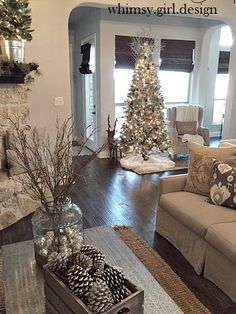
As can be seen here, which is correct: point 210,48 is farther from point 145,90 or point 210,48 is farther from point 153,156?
point 153,156

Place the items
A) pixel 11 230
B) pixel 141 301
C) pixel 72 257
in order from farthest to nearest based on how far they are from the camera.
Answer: pixel 11 230, pixel 72 257, pixel 141 301

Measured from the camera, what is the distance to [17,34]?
3.37m

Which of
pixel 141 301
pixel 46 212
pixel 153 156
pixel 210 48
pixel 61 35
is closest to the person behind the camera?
pixel 141 301

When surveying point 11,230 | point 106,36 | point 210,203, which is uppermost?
point 106,36

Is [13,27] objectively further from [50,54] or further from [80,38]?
[80,38]

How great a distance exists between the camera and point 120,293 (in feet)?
3.69

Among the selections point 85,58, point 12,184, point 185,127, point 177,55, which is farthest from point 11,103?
point 177,55

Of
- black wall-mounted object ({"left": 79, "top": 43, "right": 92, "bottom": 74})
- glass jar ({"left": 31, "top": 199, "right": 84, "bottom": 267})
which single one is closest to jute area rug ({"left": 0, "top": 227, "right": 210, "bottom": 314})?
glass jar ({"left": 31, "top": 199, "right": 84, "bottom": 267})

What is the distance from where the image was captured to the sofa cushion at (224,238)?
194 centimetres

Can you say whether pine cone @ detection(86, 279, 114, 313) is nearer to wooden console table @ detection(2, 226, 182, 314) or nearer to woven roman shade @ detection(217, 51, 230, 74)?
wooden console table @ detection(2, 226, 182, 314)

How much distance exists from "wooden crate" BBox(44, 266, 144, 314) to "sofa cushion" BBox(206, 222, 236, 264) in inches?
40.6

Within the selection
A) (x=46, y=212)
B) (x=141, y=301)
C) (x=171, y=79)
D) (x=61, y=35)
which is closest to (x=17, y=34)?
(x=61, y=35)

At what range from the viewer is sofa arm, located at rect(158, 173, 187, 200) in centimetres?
278

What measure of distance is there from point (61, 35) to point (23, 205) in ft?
7.72
